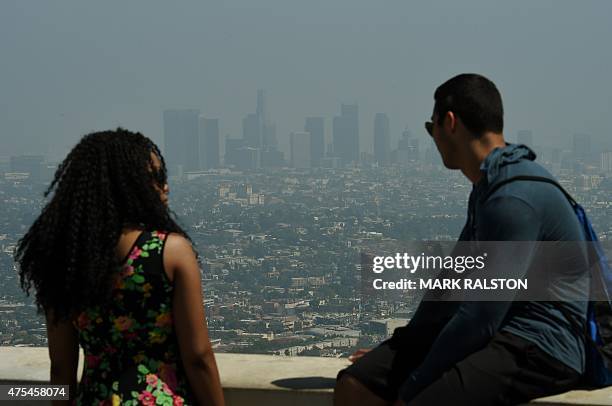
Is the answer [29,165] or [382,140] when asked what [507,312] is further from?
[382,140]

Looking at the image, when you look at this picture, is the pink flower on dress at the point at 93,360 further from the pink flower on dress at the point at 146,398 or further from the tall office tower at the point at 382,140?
the tall office tower at the point at 382,140

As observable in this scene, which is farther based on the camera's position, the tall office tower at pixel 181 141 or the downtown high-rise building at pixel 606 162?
the tall office tower at pixel 181 141

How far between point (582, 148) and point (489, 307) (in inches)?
1401

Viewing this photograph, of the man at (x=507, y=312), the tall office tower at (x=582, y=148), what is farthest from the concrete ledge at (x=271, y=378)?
the tall office tower at (x=582, y=148)

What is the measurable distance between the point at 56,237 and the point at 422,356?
1.22 metres

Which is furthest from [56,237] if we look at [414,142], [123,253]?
[414,142]

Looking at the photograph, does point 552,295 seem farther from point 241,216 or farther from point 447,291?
point 241,216

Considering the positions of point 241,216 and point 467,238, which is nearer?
point 467,238

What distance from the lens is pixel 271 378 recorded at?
149 inches

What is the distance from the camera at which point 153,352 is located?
8.88ft

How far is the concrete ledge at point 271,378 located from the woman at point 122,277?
3.04 feet

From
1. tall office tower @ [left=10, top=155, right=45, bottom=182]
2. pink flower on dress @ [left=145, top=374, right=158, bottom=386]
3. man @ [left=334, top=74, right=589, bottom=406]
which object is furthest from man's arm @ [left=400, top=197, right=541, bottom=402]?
tall office tower @ [left=10, top=155, right=45, bottom=182]

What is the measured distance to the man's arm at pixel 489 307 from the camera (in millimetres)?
2600

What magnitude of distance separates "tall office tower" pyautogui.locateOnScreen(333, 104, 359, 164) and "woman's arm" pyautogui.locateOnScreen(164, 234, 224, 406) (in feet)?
150
